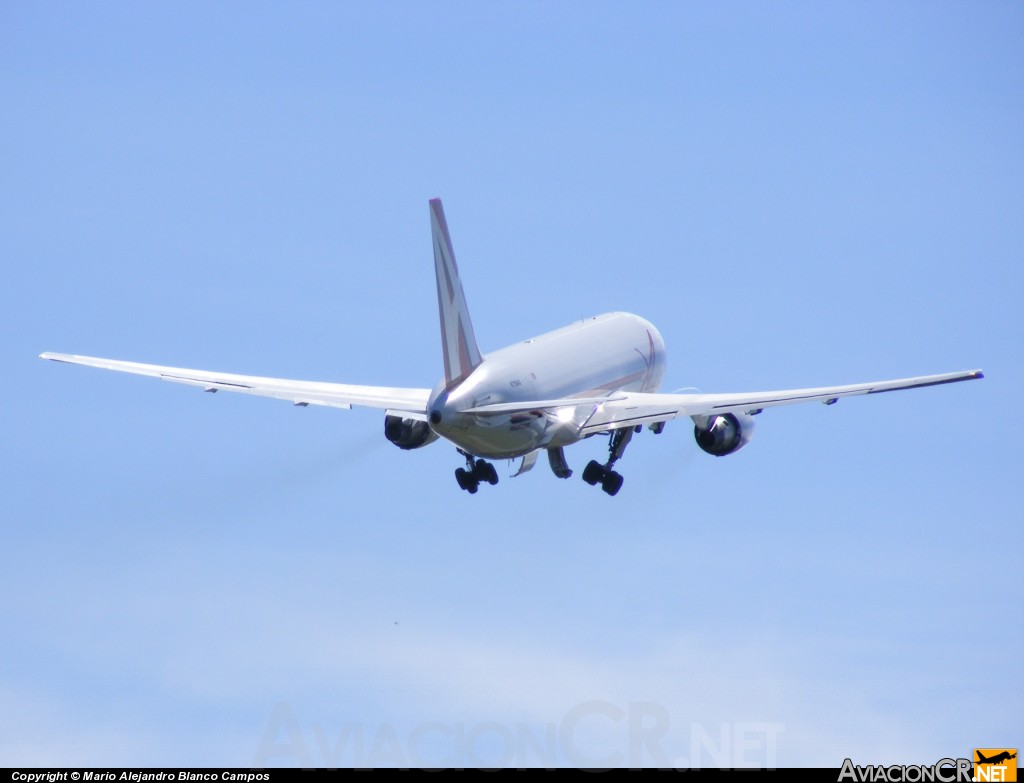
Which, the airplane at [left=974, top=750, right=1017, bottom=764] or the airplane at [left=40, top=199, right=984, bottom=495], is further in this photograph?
the airplane at [left=40, top=199, right=984, bottom=495]

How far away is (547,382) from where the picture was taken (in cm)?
7625

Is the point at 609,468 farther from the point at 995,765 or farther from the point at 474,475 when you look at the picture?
the point at 995,765

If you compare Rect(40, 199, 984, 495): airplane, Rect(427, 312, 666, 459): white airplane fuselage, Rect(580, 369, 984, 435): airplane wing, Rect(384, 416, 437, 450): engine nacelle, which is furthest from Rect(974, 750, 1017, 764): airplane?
Rect(384, 416, 437, 450): engine nacelle

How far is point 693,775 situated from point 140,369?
27.9 meters

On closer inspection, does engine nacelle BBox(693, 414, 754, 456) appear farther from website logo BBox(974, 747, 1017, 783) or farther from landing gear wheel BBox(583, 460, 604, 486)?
website logo BBox(974, 747, 1017, 783)

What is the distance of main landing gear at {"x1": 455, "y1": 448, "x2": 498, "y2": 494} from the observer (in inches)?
3019

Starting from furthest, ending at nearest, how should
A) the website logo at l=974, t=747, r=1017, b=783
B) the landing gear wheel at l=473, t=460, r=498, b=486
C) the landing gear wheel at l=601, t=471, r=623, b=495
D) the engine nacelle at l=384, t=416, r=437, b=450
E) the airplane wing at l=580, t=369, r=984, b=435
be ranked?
the landing gear wheel at l=601, t=471, r=623, b=495 < the engine nacelle at l=384, t=416, r=437, b=450 < the landing gear wheel at l=473, t=460, r=498, b=486 < the airplane wing at l=580, t=369, r=984, b=435 < the website logo at l=974, t=747, r=1017, b=783

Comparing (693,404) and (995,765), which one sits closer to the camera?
(995,765)

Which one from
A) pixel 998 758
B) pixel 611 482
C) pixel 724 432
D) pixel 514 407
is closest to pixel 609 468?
pixel 611 482

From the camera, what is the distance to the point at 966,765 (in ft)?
198

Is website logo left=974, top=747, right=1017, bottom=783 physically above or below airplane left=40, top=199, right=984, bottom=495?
below

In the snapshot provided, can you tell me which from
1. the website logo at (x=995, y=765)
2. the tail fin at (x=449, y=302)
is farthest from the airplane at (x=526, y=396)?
the website logo at (x=995, y=765)

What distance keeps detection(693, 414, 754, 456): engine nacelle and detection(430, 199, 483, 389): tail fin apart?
11354mm

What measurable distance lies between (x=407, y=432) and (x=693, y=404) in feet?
31.6
